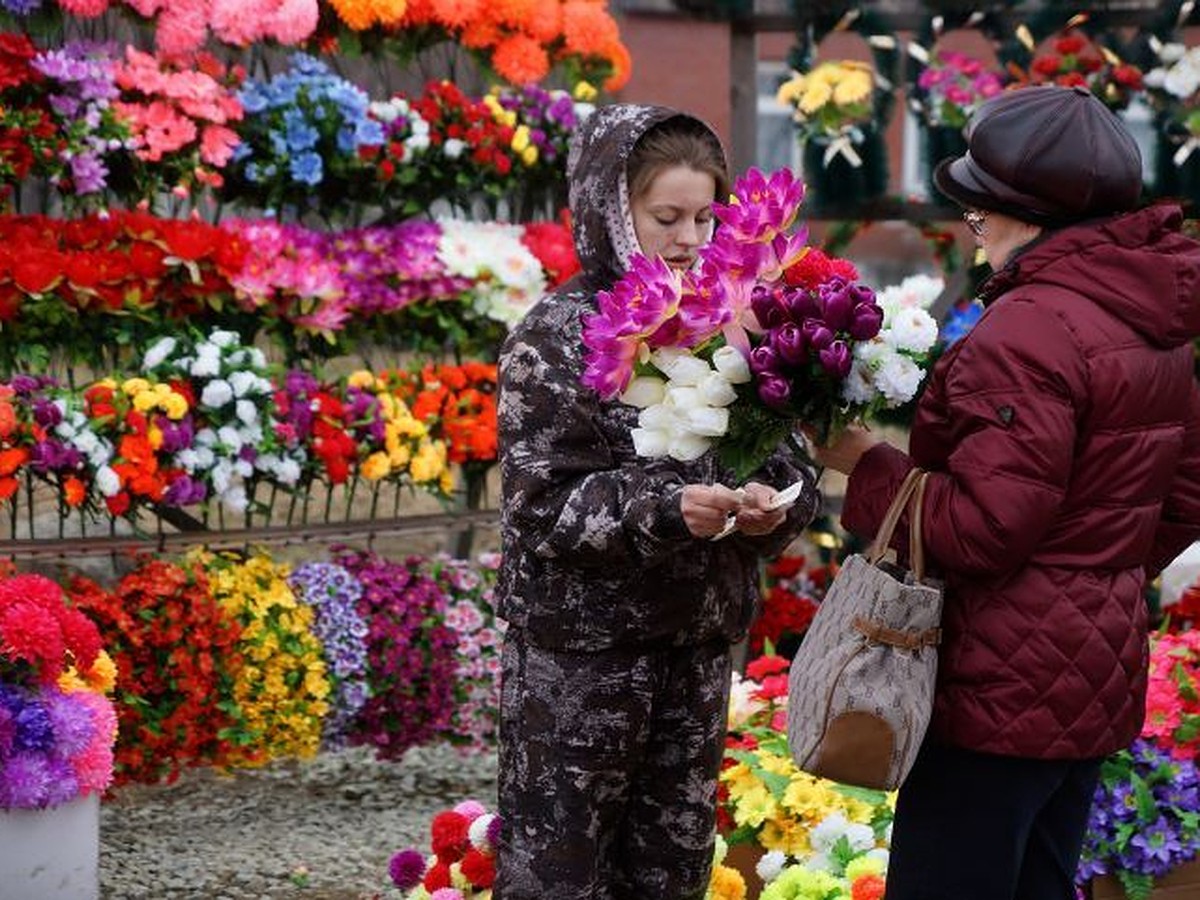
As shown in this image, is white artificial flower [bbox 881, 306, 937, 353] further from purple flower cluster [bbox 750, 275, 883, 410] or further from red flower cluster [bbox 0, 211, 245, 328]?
red flower cluster [bbox 0, 211, 245, 328]

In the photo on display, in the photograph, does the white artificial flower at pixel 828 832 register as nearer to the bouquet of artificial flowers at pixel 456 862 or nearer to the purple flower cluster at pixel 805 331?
the bouquet of artificial flowers at pixel 456 862

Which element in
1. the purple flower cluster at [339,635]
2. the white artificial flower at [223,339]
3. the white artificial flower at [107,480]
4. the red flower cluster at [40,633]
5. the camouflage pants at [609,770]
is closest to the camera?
the camouflage pants at [609,770]

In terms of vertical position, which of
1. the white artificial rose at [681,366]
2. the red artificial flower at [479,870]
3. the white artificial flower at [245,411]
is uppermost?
the white artificial rose at [681,366]

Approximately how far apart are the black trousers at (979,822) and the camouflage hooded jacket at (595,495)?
18.7 inches

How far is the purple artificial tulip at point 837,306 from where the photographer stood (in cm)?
242

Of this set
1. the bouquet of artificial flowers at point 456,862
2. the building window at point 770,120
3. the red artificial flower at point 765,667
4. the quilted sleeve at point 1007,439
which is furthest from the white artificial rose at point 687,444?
the building window at point 770,120

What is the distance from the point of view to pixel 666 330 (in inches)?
97.6

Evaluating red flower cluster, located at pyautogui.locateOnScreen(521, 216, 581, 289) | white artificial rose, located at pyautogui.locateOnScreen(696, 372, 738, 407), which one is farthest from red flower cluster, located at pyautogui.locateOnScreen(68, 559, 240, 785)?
white artificial rose, located at pyautogui.locateOnScreen(696, 372, 738, 407)

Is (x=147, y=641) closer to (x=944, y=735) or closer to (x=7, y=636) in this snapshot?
(x=7, y=636)

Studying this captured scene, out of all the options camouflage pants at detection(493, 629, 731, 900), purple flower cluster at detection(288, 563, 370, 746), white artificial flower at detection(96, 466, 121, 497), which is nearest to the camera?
camouflage pants at detection(493, 629, 731, 900)

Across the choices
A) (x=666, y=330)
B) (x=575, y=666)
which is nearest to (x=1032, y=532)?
(x=666, y=330)

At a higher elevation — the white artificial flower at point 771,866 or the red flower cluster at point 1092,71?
the red flower cluster at point 1092,71

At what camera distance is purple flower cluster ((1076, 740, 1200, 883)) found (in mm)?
3818

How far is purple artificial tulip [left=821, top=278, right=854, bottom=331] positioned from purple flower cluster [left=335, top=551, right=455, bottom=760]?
10.2 feet
